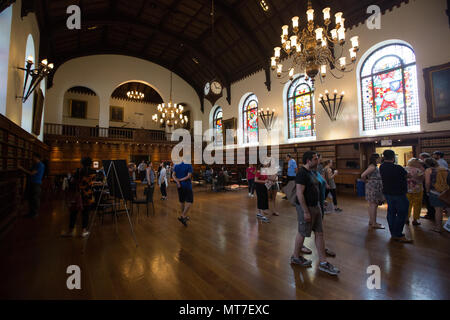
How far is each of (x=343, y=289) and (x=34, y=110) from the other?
8.84 metres

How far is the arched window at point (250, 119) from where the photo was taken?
38.2 feet

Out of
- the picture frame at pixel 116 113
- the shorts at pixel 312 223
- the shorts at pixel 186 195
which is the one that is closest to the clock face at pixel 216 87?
the picture frame at pixel 116 113

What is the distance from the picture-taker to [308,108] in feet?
29.4

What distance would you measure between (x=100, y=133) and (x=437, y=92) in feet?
47.8

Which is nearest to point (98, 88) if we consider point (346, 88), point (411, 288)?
point (346, 88)

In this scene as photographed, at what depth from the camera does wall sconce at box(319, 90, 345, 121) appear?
24.9 ft

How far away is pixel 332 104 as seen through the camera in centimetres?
784

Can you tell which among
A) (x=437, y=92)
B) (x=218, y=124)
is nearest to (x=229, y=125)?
(x=218, y=124)

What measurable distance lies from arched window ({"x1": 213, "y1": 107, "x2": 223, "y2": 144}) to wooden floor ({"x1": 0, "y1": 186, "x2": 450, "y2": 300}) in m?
10.9

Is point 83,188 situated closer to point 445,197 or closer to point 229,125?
point 445,197

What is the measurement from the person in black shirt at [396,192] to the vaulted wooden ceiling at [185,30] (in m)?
6.52

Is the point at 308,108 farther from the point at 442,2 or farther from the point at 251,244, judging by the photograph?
the point at 251,244

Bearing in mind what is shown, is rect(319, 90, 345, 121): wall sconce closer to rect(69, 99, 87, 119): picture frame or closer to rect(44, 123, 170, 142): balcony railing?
rect(44, 123, 170, 142): balcony railing

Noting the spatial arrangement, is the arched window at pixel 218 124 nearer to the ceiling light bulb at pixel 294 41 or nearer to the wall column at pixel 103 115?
the wall column at pixel 103 115
